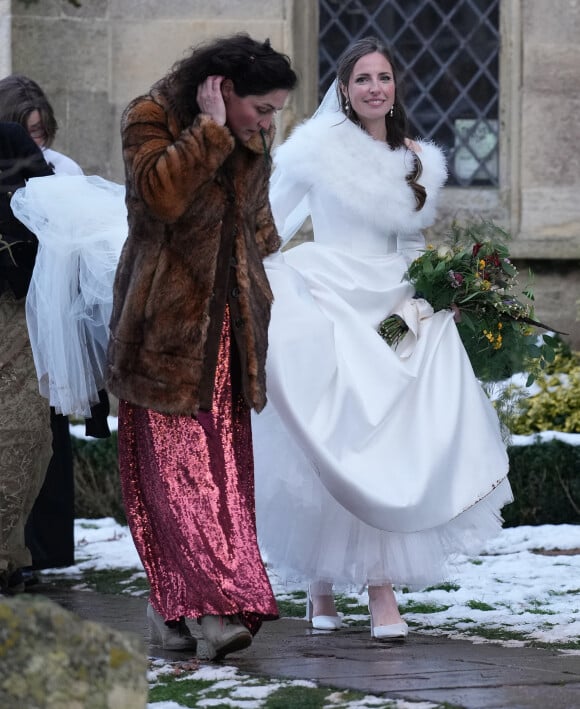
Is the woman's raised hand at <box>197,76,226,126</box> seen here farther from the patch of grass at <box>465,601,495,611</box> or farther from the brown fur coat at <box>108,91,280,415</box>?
the patch of grass at <box>465,601,495,611</box>

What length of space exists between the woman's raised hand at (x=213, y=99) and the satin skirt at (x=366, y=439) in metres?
0.86

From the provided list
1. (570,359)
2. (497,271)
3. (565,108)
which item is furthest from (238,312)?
(565,108)

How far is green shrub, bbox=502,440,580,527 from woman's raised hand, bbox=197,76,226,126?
13.8ft

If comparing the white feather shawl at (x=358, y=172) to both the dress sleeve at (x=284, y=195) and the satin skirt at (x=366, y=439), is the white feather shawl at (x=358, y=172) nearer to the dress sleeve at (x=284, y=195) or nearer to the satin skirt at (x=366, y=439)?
the dress sleeve at (x=284, y=195)

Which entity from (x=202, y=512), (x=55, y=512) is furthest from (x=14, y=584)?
(x=202, y=512)

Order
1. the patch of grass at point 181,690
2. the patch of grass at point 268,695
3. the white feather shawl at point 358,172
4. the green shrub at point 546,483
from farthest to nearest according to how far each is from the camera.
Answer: the green shrub at point 546,483, the white feather shawl at point 358,172, the patch of grass at point 181,690, the patch of grass at point 268,695

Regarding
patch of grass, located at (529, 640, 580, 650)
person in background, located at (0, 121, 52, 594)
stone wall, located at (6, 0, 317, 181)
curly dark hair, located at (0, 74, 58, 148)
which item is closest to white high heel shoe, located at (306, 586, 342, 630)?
patch of grass, located at (529, 640, 580, 650)

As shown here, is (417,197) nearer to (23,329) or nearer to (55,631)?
(23,329)

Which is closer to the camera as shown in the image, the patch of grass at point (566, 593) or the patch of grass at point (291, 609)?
the patch of grass at point (291, 609)

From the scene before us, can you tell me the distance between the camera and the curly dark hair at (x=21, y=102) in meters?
6.38

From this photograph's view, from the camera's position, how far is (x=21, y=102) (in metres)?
6.39

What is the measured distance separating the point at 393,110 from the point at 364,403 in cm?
128

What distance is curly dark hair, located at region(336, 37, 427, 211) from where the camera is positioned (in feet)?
19.7

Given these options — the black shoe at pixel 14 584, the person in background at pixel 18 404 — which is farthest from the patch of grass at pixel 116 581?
the person in background at pixel 18 404
